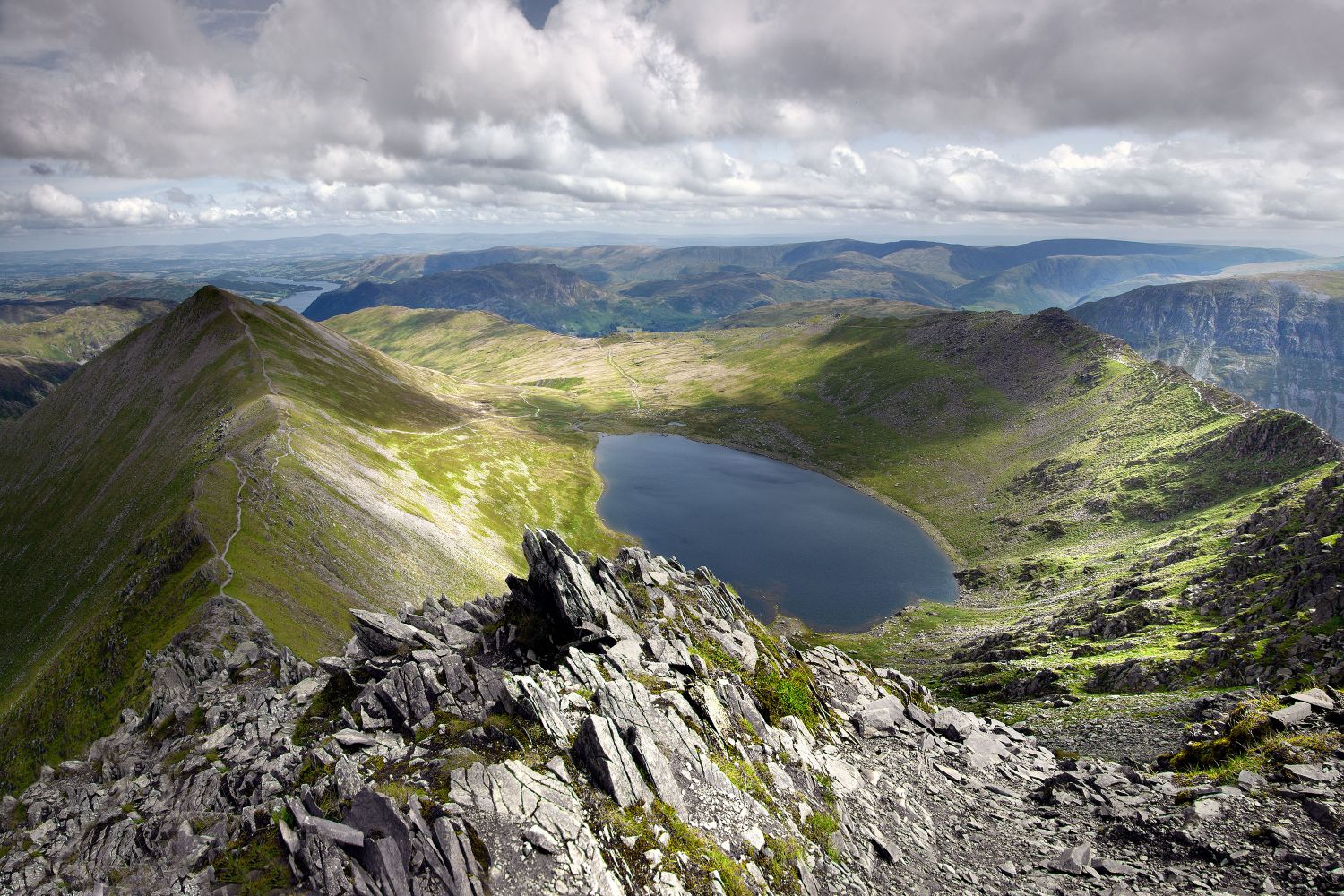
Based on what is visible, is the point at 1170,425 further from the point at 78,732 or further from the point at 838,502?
the point at 78,732

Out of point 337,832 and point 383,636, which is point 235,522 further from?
point 337,832

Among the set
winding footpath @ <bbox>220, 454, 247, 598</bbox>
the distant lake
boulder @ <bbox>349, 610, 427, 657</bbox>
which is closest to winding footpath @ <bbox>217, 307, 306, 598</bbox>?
winding footpath @ <bbox>220, 454, 247, 598</bbox>

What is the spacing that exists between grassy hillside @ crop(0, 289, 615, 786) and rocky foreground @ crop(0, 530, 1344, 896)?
102 feet

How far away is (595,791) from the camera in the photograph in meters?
23.4

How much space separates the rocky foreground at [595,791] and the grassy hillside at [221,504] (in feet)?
102

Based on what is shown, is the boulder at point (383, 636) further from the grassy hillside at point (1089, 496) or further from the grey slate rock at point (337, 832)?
the grassy hillside at point (1089, 496)

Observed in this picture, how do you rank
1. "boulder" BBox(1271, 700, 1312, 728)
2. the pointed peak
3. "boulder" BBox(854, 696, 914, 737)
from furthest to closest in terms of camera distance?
the pointed peak < "boulder" BBox(854, 696, 914, 737) < "boulder" BBox(1271, 700, 1312, 728)

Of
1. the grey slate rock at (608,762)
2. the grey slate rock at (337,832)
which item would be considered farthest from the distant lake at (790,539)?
the grey slate rock at (337,832)

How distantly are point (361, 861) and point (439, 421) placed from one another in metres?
190

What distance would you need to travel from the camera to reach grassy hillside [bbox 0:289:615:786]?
63.1 m

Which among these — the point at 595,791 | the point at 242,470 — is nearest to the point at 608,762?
the point at 595,791

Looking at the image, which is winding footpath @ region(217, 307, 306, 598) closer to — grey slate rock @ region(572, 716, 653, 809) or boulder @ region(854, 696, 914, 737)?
grey slate rock @ region(572, 716, 653, 809)

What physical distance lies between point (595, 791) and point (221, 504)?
81.3 m

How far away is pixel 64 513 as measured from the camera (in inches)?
4444
